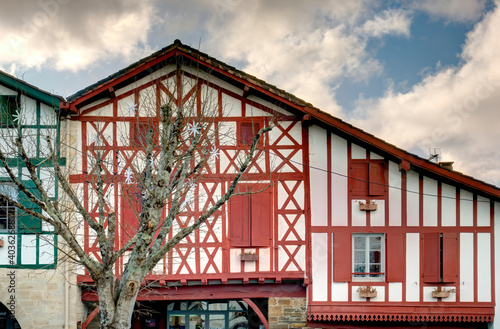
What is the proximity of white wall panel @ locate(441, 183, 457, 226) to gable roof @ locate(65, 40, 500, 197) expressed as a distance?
240 mm

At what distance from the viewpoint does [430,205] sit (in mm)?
9922

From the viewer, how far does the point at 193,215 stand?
961cm

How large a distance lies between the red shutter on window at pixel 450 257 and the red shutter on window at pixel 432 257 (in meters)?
0.18

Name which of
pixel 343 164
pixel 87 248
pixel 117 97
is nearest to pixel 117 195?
pixel 87 248

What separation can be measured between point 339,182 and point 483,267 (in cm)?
391

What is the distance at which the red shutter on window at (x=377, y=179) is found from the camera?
32.6 ft

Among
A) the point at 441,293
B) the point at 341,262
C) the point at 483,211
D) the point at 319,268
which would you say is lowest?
the point at 441,293

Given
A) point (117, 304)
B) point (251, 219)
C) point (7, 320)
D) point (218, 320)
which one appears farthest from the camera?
point (218, 320)

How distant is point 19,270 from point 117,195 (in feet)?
9.47

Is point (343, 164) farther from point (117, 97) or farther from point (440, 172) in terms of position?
point (117, 97)

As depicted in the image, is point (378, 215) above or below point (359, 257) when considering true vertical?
above

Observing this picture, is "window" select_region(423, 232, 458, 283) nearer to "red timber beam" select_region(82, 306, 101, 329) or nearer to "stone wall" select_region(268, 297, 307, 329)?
"stone wall" select_region(268, 297, 307, 329)

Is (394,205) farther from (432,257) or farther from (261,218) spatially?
(261,218)

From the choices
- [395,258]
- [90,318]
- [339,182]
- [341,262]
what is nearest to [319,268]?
[341,262]
